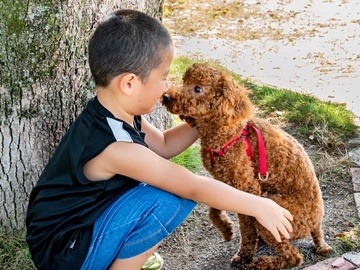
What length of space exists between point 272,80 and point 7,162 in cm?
327

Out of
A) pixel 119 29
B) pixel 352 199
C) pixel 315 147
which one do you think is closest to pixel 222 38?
pixel 315 147

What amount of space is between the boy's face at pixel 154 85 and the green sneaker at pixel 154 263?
3.19 feet

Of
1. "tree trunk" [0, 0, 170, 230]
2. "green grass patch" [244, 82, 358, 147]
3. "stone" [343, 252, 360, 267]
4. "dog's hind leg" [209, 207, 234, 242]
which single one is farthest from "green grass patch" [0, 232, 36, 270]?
"green grass patch" [244, 82, 358, 147]

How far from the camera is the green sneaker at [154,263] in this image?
3.28 m

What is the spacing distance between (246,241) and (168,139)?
73 centimetres

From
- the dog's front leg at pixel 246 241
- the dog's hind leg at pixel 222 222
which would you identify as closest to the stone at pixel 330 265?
the dog's front leg at pixel 246 241

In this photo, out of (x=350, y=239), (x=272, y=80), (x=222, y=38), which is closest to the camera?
(x=350, y=239)

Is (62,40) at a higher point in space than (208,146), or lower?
higher

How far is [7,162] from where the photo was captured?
10.6ft

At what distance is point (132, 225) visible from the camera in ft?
8.87

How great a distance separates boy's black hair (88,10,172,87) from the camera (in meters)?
2.68

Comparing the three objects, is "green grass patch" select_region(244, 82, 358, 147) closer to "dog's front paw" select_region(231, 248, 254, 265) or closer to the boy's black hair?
"dog's front paw" select_region(231, 248, 254, 265)

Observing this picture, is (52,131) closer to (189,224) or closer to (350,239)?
(189,224)

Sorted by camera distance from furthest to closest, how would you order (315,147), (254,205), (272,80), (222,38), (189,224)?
1. (222,38)
2. (272,80)
3. (315,147)
4. (189,224)
5. (254,205)
